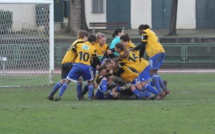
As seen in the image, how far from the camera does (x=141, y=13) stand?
4928 centimetres

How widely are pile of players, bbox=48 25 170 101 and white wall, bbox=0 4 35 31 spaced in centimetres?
489

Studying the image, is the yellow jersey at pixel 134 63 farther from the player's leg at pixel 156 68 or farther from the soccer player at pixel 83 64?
the soccer player at pixel 83 64

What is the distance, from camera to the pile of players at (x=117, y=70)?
1622 cm

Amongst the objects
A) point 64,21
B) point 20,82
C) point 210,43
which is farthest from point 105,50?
point 64,21

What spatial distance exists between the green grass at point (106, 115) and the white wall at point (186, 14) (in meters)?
31.4

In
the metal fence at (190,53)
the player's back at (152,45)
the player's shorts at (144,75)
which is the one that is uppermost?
the player's back at (152,45)

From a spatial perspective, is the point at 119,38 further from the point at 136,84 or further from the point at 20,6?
the point at 20,6

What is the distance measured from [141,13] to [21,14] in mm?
25786

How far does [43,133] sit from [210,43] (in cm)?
2264

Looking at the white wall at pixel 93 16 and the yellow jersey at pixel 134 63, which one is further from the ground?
the white wall at pixel 93 16

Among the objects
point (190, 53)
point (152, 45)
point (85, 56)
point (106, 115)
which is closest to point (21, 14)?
point (152, 45)

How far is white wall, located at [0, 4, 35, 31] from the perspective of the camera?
71.5 feet

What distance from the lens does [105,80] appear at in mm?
16609

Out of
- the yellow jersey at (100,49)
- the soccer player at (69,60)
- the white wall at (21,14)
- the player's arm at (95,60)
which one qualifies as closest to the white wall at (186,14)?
the white wall at (21,14)
